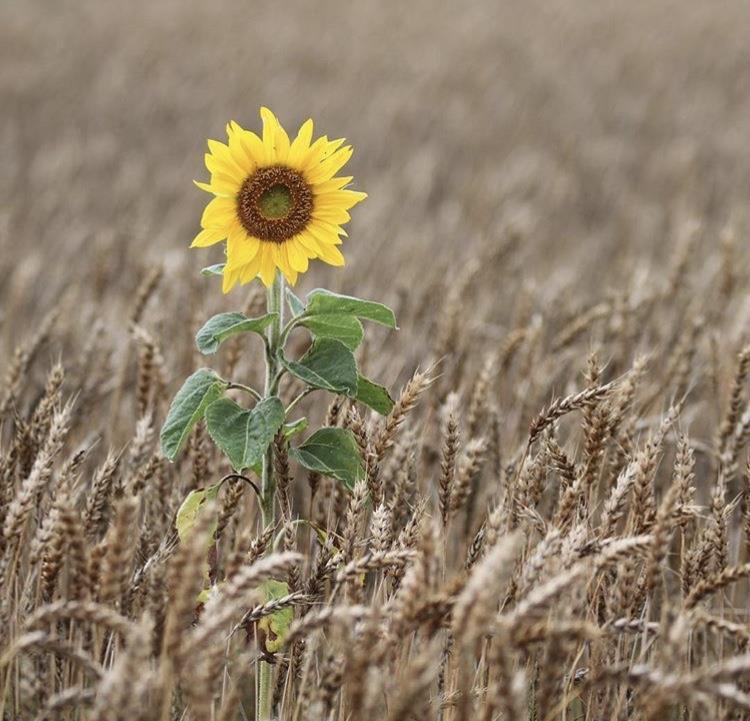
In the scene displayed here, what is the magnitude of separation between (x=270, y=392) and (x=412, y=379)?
0.27 m

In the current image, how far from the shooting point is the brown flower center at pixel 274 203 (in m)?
1.70

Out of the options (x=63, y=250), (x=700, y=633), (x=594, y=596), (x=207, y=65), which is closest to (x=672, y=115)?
(x=207, y=65)

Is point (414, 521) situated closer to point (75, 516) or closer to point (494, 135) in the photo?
point (75, 516)

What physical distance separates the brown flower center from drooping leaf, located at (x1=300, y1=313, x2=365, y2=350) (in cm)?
15

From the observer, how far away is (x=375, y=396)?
1.80 m

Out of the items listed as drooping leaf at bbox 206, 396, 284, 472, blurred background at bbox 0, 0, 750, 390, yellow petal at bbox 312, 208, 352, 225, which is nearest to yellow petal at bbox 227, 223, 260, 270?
yellow petal at bbox 312, 208, 352, 225

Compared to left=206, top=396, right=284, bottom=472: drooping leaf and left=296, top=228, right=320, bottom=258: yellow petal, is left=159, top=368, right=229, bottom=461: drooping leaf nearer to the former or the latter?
left=206, top=396, right=284, bottom=472: drooping leaf

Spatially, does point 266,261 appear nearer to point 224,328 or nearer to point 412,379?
point 224,328

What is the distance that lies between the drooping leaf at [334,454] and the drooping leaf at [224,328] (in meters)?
0.22

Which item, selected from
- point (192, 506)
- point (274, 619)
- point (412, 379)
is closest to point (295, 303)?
point (412, 379)

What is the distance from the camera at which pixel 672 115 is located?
1009 cm

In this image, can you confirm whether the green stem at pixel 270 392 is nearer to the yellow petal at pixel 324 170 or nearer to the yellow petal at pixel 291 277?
the yellow petal at pixel 291 277

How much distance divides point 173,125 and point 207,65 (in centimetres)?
167

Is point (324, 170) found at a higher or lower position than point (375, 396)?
higher
